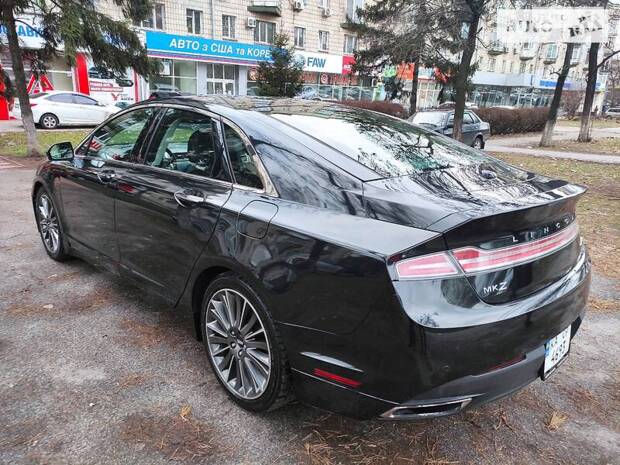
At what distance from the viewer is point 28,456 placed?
7.25ft

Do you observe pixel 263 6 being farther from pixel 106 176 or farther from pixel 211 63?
pixel 106 176

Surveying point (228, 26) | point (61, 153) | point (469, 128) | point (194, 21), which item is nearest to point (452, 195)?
point (61, 153)

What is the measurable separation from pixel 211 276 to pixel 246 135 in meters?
0.80

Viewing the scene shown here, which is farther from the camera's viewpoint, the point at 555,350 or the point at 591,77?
the point at 591,77

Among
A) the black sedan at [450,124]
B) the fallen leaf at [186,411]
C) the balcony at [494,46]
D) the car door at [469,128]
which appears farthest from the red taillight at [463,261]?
the car door at [469,128]

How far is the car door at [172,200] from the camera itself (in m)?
2.69

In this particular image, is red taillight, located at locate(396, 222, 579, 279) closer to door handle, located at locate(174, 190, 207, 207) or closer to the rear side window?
door handle, located at locate(174, 190, 207, 207)

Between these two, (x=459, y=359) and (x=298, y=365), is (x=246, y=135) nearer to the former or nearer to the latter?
(x=298, y=365)

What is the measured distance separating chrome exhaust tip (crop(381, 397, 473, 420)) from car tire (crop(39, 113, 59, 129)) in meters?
19.4

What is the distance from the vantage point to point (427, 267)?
1864mm

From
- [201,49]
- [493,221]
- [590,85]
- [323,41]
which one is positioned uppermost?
[323,41]

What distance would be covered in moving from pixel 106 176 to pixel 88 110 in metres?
17.6

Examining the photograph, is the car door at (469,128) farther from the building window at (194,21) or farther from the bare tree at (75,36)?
the building window at (194,21)

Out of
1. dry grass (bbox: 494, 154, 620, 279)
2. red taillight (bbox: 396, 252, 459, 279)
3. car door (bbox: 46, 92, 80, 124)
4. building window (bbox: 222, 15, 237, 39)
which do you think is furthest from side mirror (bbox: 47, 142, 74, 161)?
building window (bbox: 222, 15, 237, 39)
